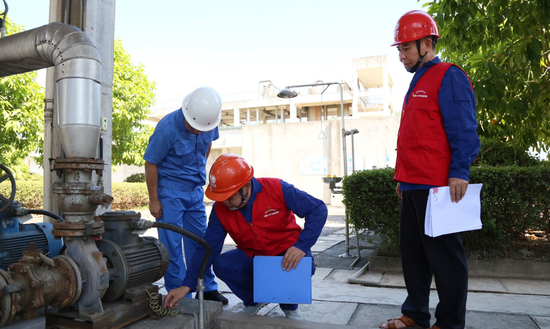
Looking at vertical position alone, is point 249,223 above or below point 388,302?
above

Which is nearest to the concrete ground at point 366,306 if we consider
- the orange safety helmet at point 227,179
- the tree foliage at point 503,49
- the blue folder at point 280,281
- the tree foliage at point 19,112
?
the blue folder at point 280,281

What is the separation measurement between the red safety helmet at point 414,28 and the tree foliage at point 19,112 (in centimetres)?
1050

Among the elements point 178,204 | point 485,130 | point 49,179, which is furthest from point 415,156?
point 49,179

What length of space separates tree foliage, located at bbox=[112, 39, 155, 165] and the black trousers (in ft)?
48.4

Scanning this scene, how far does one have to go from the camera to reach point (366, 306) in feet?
10.9

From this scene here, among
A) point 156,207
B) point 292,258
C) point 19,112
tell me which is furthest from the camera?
point 19,112

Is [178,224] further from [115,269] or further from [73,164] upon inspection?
[73,164]

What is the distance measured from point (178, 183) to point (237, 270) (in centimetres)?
96

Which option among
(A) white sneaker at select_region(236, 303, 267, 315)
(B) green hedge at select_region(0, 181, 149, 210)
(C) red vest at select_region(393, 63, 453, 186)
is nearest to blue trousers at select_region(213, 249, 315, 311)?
(A) white sneaker at select_region(236, 303, 267, 315)

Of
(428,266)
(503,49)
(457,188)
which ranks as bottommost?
(428,266)

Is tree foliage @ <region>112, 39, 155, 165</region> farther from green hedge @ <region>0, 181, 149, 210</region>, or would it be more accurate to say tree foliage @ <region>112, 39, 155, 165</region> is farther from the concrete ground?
the concrete ground

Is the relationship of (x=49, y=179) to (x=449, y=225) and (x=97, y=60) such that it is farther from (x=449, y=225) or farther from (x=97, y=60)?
(x=449, y=225)

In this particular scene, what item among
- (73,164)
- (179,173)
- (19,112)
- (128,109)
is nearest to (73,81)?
(73,164)

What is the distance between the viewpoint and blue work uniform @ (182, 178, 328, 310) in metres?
2.72
